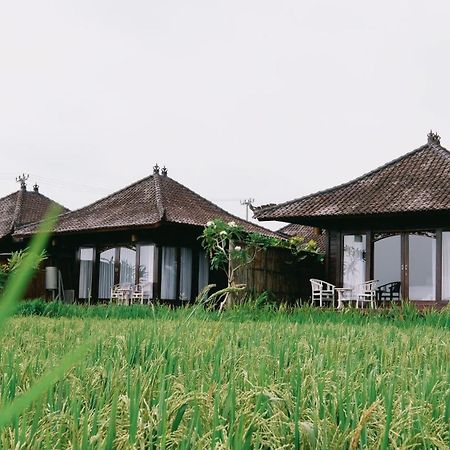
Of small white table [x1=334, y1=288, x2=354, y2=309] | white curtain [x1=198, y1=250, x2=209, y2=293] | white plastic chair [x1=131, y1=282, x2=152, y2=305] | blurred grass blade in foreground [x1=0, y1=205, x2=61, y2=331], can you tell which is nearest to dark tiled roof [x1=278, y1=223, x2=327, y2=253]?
white curtain [x1=198, y1=250, x2=209, y2=293]

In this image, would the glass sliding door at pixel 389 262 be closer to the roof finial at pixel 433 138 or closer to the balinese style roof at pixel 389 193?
the balinese style roof at pixel 389 193

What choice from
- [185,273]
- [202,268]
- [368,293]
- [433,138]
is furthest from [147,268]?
[433,138]

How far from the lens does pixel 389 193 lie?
15.7 metres

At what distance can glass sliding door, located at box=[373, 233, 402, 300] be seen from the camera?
15.9 m

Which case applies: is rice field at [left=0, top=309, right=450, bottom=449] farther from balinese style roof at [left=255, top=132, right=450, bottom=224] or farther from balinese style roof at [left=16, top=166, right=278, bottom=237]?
balinese style roof at [left=16, top=166, right=278, bottom=237]

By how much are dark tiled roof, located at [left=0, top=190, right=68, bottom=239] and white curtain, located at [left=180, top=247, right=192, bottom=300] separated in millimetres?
6245

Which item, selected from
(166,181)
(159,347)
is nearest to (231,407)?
(159,347)

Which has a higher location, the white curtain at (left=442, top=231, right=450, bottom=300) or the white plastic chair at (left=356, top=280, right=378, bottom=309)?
the white curtain at (left=442, top=231, right=450, bottom=300)

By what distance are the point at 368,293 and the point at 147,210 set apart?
617cm

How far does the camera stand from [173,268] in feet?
60.7

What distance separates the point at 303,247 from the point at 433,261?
3492 mm

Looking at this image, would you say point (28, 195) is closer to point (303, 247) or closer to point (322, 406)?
point (303, 247)

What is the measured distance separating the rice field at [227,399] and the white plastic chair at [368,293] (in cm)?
1099

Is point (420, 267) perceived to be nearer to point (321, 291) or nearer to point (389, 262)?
point (389, 262)
